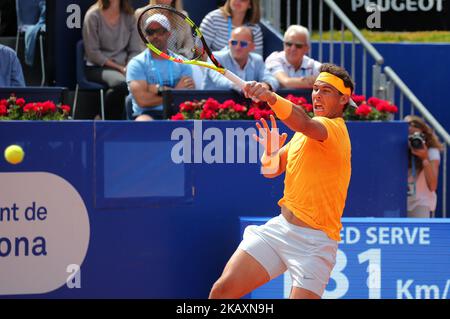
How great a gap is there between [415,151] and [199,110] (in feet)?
5.99

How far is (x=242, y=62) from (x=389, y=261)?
229 centimetres

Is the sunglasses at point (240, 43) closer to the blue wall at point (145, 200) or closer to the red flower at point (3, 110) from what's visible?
the blue wall at point (145, 200)

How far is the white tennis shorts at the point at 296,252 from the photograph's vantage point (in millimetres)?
6273

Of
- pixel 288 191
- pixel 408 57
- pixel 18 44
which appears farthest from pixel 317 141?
pixel 408 57

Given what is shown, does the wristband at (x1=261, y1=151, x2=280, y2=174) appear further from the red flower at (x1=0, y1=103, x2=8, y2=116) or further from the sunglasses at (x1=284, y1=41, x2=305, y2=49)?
the sunglasses at (x1=284, y1=41, x2=305, y2=49)

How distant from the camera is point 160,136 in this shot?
820 cm

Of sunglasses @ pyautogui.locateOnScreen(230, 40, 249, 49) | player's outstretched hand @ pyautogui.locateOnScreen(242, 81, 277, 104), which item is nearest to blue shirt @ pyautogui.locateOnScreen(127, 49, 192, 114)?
sunglasses @ pyautogui.locateOnScreen(230, 40, 249, 49)

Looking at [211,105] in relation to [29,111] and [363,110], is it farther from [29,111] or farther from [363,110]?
[29,111]

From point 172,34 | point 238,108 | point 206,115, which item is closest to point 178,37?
point 172,34

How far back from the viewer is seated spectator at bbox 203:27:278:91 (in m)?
9.24

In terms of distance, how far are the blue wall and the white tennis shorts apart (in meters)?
1.88

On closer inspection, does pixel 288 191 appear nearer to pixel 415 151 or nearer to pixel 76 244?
pixel 76 244

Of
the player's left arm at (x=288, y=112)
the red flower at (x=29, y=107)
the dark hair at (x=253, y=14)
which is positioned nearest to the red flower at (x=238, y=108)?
the red flower at (x=29, y=107)

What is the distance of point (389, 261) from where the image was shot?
803cm
